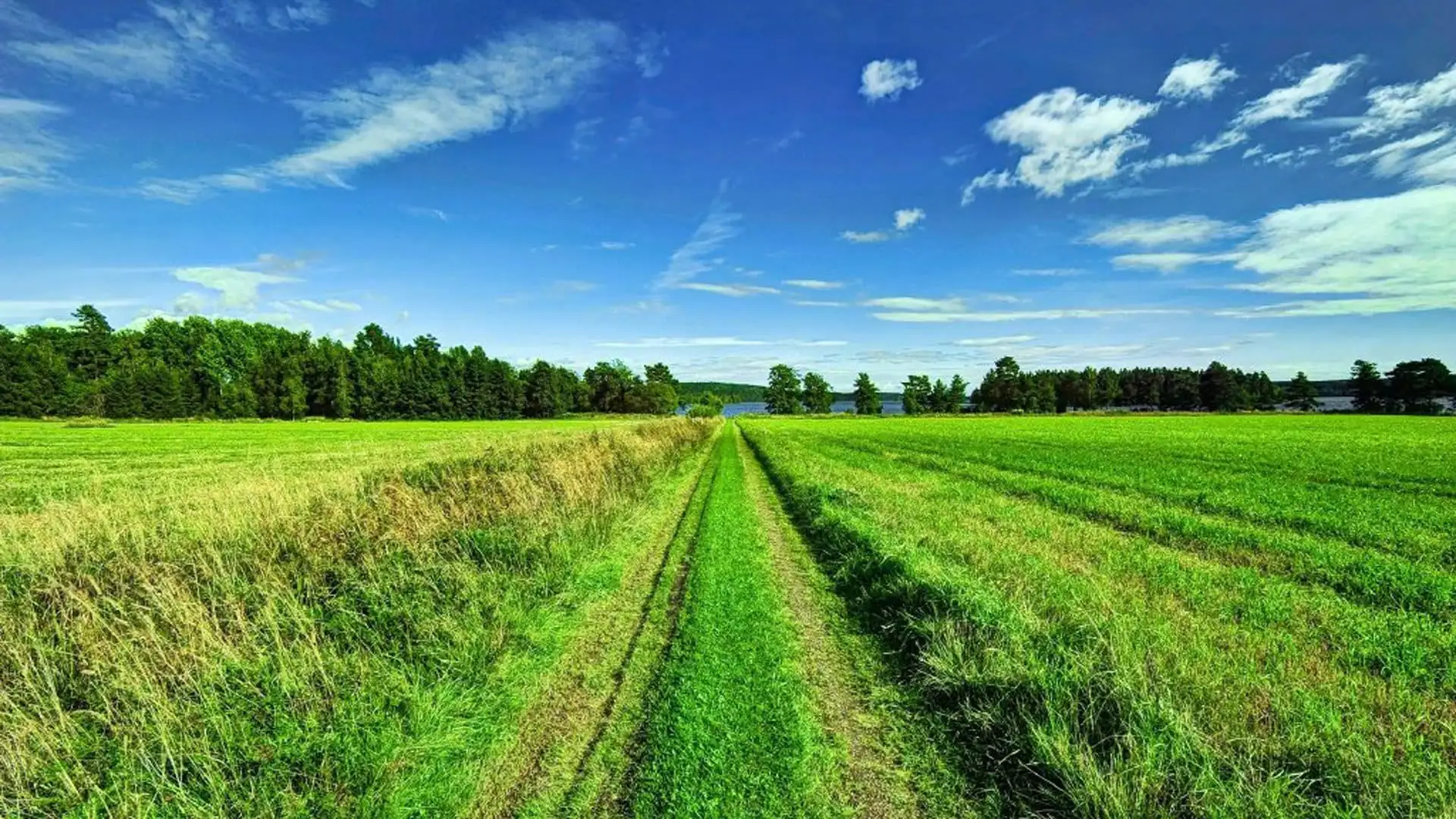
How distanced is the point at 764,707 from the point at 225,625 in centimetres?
650

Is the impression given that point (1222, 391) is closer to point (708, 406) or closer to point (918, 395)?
point (918, 395)

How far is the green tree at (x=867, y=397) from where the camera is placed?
534 ft

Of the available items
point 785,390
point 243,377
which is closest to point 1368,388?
point 785,390

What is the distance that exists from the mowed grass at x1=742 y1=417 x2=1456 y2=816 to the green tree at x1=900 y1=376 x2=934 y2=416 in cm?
14691

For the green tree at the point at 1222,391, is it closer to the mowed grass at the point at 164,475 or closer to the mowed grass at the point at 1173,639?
the mowed grass at the point at 1173,639

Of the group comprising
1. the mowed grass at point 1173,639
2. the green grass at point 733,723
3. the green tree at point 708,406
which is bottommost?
the green grass at point 733,723

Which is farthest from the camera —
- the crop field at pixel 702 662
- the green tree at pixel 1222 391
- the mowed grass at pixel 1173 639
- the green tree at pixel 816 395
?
the green tree at pixel 816 395

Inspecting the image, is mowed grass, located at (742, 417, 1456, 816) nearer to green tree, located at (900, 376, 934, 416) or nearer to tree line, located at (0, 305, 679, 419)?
tree line, located at (0, 305, 679, 419)

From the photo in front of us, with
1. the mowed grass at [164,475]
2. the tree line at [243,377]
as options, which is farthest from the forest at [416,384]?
the mowed grass at [164,475]

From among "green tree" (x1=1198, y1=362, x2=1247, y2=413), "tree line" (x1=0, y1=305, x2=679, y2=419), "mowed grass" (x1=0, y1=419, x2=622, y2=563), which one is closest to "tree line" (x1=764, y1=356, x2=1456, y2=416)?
"green tree" (x1=1198, y1=362, x2=1247, y2=413)

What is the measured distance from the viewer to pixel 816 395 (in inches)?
6565

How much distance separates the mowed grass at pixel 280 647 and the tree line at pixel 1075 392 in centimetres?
15503

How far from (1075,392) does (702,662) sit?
17719cm

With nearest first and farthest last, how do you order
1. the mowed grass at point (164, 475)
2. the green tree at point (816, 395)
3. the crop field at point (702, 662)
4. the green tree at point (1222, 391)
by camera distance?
the crop field at point (702, 662) → the mowed grass at point (164, 475) → the green tree at point (1222, 391) → the green tree at point (816, 395)
